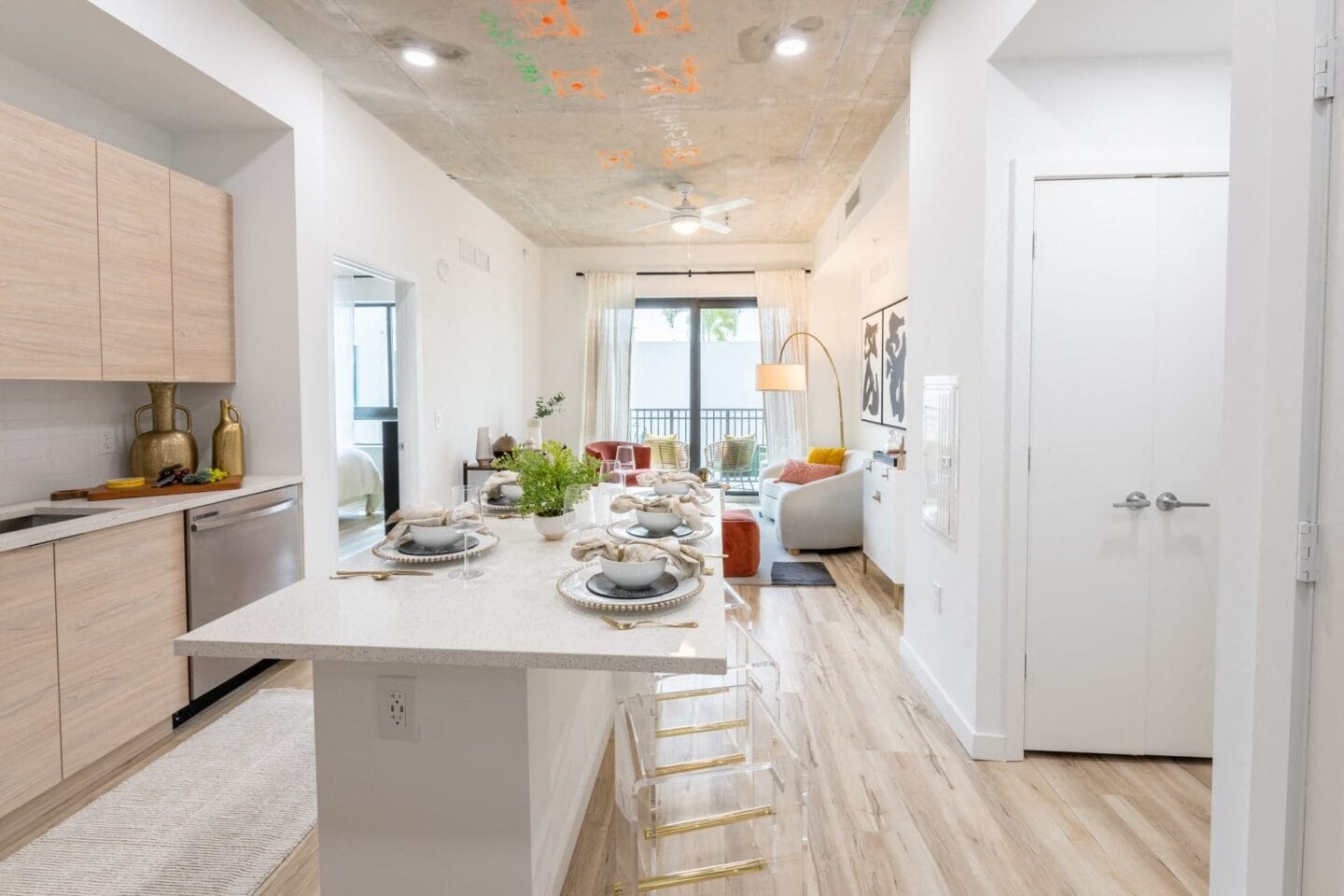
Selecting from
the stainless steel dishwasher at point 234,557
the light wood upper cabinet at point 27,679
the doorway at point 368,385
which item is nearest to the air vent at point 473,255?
the doorway at point 368,385

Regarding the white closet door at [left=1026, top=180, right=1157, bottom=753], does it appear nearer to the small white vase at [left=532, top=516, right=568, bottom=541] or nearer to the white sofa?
the small white vase at [left=532, top=516, right=568, bottom=541]

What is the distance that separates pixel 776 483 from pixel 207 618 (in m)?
4.64

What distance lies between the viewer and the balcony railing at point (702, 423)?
317 inches

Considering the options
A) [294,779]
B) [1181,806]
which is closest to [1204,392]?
[1181,806]

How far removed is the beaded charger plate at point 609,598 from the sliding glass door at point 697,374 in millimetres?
6246

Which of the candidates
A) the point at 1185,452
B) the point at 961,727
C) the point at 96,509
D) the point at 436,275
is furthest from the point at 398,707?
the point at 436,275

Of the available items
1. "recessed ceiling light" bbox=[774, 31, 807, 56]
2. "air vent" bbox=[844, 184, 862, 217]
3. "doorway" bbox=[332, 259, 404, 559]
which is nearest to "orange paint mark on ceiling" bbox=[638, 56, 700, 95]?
"recessed ceiling light" bbox=[774, 31, 807, 56]

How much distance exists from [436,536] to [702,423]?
634cm

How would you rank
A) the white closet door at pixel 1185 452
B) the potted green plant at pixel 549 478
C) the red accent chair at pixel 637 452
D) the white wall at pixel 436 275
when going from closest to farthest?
the potted green plant at pixel 549 478 → the white closet door at pixel 1185 452 → the white wall at pixel 436 275 → the red accent chair at pixel 637 452

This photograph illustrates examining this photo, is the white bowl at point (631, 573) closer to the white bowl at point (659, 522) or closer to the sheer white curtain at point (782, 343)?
the white bowl at point (659, 522)

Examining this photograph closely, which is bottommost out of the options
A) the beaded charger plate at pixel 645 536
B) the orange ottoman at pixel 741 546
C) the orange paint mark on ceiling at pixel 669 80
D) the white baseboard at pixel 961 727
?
the white baseboard at pixel 961 727

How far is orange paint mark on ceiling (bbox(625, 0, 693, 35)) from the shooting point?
9.70ft

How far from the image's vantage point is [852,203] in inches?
209

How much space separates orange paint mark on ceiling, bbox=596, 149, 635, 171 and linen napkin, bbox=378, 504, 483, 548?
3.56 m
